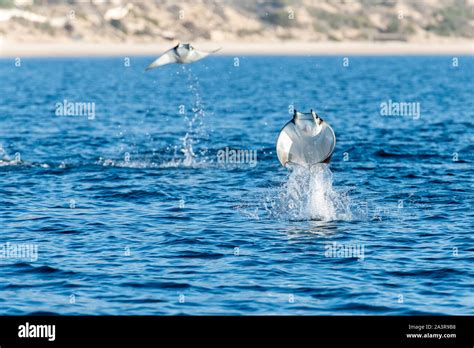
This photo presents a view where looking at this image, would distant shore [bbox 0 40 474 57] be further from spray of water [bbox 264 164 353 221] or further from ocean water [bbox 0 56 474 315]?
spray of water [bbox 264 164 353 221]

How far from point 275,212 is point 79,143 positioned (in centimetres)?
1827

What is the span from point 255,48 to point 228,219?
156m

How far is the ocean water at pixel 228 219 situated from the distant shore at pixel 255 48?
→ 365 ft

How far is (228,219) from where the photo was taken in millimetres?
27031

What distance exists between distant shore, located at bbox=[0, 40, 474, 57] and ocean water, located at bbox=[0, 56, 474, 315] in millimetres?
111375

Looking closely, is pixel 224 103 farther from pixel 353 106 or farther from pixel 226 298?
pixel 226 298
